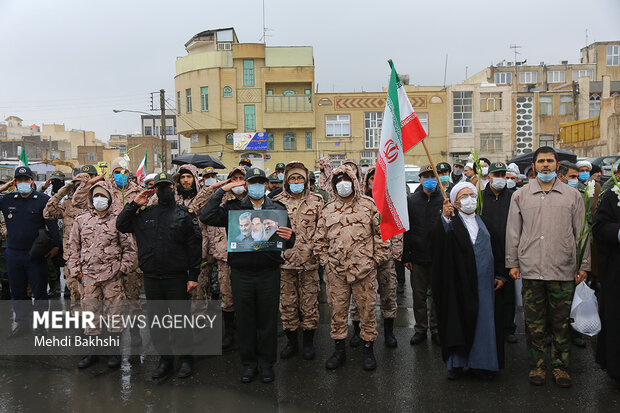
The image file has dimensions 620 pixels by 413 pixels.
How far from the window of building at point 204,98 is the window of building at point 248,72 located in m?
3.51

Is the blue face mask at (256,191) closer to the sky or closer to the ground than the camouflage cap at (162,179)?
closer to the ground

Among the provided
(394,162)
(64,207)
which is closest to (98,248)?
(64,207)

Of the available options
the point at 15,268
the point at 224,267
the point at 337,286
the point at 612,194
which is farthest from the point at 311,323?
the point at 15,268

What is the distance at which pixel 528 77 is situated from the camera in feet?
190

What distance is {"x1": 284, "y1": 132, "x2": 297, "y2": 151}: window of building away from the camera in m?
43.2

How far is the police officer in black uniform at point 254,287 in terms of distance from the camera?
4949 millimetres

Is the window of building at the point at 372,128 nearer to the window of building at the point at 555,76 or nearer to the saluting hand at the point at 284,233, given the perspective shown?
the window of building at the point at 555,76

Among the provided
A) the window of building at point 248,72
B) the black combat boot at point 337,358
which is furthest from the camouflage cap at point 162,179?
the window of building at point 248,72

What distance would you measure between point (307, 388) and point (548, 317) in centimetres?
253

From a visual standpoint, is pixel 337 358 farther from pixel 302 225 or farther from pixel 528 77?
pixel 528 77

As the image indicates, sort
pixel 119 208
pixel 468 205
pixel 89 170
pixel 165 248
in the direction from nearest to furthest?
1. pixel 468 205
2. pixel 165 248
3. pixel 119 208
4. pixel 89 170

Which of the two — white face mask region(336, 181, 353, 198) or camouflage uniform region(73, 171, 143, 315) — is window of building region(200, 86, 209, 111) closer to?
camouflage uniform region(73, 171, 143, 315)

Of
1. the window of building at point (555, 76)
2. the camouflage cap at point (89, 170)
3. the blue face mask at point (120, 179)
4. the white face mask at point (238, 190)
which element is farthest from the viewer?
the window of building at point (555, 76)

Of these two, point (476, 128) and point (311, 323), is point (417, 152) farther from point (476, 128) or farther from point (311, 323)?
point (311, 323)
